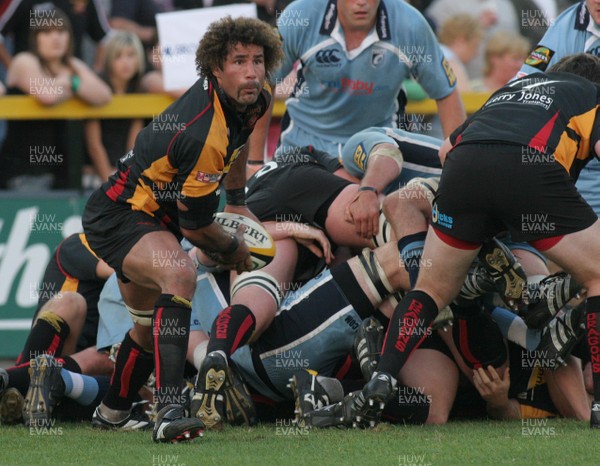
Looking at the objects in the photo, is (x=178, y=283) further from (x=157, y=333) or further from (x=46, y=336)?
(x=46, y=336)

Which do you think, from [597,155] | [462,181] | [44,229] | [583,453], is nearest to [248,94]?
[462,181]

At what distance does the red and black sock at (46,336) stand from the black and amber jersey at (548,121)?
98.5 inches

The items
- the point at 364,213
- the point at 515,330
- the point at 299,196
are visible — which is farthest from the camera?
the point at 299,196

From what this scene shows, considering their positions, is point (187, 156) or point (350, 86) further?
point (350, 86)

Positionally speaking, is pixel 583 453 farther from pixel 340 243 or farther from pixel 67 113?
pixel 67 113

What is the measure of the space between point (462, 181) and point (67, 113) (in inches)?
188

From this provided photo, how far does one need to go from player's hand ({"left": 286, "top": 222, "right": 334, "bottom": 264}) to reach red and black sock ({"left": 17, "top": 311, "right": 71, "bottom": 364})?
1393mm

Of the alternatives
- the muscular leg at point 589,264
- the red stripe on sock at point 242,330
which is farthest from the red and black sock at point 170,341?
the muscular leg at point 589,264

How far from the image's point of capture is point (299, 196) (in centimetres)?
677

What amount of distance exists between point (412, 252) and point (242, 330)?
95cm

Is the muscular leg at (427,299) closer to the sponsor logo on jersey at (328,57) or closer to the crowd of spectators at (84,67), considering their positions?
the sponsor logo on jersey at (328,57)

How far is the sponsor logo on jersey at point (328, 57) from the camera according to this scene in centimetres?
767

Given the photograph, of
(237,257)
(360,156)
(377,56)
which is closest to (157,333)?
(237,257)

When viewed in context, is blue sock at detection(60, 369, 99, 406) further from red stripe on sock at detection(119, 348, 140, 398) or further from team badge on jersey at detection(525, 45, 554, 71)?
team badge on jersey at detection(525, 45, 554, 71)
